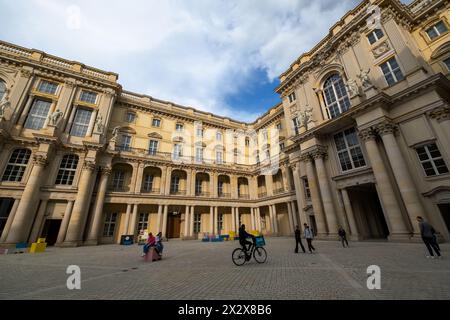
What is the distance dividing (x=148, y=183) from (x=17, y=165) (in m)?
12.4

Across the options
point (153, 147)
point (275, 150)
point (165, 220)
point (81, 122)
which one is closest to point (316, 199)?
point (275, 150)

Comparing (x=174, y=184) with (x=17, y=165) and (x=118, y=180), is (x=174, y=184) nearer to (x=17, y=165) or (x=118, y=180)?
(x=118, y=180)

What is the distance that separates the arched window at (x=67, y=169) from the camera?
19.3m

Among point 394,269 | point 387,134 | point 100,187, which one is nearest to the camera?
point 394,269

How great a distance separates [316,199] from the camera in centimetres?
1795

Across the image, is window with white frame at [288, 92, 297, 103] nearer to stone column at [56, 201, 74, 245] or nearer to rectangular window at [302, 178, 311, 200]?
rectangular window at [302, 178, 311, 200]

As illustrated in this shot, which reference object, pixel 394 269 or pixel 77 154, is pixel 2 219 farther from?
pixel 394 269

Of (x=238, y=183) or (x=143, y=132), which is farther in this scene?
(x=238, y=183)

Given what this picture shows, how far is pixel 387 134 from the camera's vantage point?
1379cm

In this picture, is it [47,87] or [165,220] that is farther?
[165,220]

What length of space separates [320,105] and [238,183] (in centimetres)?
1696
